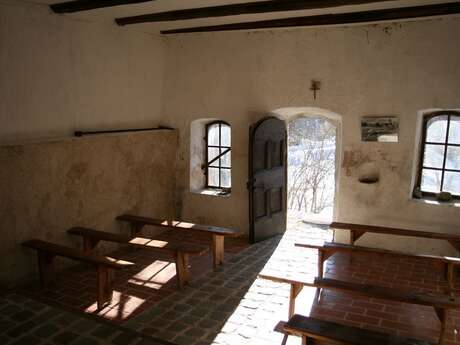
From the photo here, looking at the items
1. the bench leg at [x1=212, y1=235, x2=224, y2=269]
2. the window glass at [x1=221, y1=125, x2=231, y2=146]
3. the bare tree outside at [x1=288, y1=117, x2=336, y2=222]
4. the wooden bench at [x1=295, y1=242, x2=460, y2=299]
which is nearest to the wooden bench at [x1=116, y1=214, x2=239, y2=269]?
the bench leg at [x1=212, y1=235, x2=224, y2=269]

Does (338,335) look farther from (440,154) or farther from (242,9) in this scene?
(440,154)

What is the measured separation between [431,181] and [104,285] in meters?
5.55

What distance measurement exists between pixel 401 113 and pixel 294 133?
6.34 metres

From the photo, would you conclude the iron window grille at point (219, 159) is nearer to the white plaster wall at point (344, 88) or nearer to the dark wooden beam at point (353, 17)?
the white plaster wall at point (344, 88)

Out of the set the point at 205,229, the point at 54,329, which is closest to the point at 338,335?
the point at 54,329

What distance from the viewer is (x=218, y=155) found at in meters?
9.02

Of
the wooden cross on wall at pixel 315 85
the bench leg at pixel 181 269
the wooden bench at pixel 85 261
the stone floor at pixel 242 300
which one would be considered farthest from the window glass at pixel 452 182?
the wooden bench at pixel 85 261

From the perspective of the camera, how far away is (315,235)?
8.41 meters

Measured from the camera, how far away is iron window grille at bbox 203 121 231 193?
8938 mm

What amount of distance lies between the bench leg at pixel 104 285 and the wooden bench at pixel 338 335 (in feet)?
8.32

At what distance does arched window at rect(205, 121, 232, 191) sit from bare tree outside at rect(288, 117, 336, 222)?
14.4 feet

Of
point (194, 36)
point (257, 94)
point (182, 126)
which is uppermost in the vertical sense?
point (194, 36)

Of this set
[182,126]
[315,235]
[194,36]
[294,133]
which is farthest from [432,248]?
[294,133]

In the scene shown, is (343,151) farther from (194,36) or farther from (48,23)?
(48,23)
